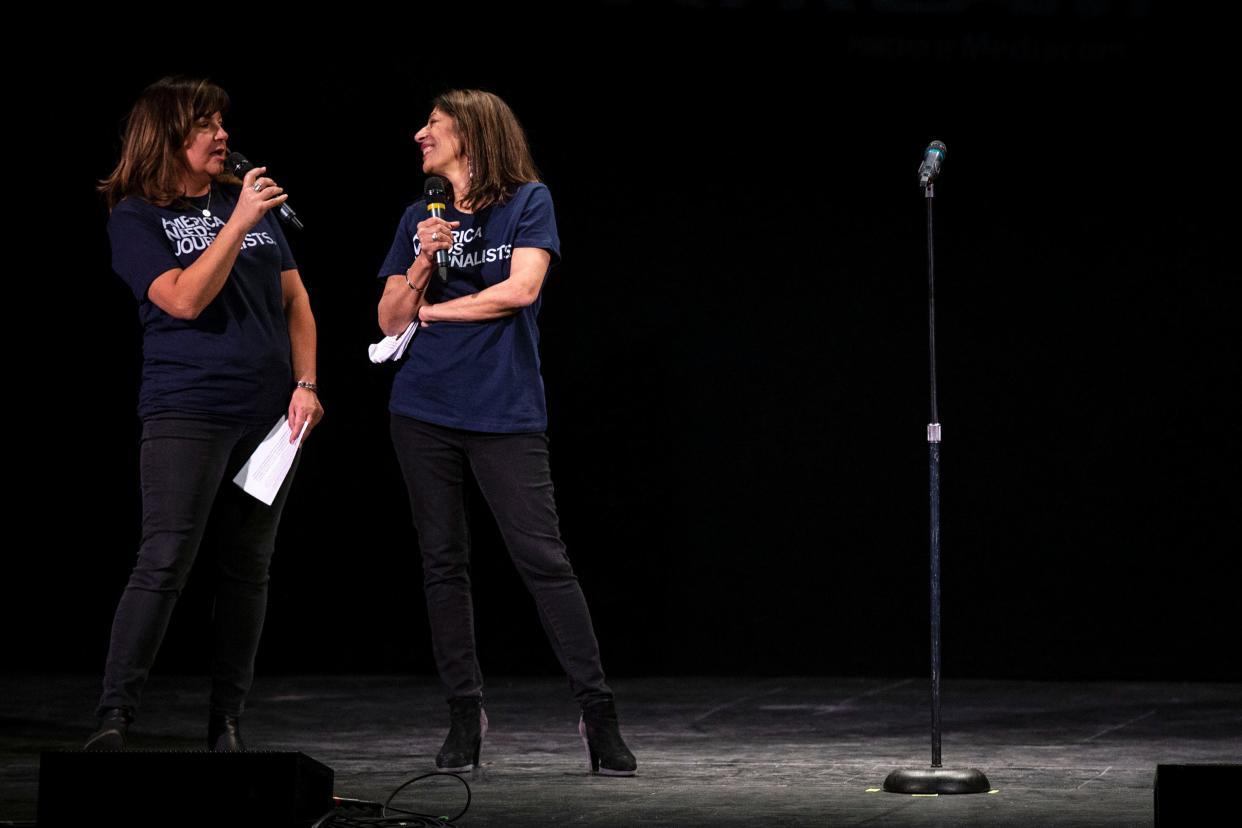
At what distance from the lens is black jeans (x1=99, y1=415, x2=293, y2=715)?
3.03 m

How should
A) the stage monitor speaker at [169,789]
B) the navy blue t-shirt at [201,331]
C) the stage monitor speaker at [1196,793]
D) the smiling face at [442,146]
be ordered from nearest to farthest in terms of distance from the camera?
the stage monitor speaker at [1196,793], the stage monitor speaker at [169,789], the navy blue t-shirt at [201,331], the smiling face at [442,146]

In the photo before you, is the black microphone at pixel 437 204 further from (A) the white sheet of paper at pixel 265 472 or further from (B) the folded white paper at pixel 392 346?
(A) the white sheet of paper at pixel 265 472

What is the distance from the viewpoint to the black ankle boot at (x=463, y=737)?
10.7 feet

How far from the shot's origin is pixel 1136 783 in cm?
310

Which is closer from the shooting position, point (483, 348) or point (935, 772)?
point (935, 772)

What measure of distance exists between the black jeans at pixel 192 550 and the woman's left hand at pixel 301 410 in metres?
0.06

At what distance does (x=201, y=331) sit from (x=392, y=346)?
Answer: 371 mm

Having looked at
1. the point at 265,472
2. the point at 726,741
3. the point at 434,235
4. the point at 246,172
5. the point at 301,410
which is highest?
the point at 246,172

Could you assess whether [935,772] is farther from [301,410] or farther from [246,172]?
[246,172]

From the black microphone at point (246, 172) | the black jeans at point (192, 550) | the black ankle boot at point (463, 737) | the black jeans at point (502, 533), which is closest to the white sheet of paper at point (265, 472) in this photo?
the black jeans at point (192, 550)

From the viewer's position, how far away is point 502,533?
129 inches

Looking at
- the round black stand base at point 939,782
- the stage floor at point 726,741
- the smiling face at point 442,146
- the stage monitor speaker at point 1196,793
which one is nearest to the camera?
the stage monitor speaker at point 1196,793

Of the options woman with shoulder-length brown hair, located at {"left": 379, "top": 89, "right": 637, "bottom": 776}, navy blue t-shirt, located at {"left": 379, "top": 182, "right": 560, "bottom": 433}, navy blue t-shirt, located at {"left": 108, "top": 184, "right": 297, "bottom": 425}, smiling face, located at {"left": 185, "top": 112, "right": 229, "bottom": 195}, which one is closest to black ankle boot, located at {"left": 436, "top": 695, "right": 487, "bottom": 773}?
woman with shoulder-length brown hair, located at {"left": 379, "top": 89, "right": 637, "bottom": 776}

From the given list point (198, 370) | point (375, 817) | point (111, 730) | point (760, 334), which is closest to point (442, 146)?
point (198, 370)
